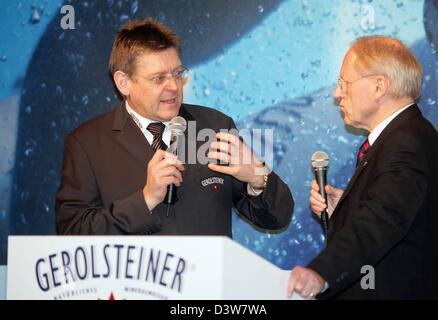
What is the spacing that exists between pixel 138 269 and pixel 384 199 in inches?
33.8

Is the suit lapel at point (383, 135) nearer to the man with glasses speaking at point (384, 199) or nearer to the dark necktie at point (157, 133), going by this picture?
the man with glasses speaking at point (384, 199)

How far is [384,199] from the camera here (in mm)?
2311

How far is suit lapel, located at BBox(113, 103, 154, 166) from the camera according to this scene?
288 centimetres

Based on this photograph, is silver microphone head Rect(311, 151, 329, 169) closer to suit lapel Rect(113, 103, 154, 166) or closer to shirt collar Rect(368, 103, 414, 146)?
shirt collar Rect(368, 103, 414, 146)

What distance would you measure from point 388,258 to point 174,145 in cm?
87

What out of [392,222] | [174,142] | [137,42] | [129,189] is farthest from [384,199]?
[137,42]

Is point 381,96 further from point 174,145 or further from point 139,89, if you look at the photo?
point 139,89

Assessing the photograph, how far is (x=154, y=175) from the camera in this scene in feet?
8.45

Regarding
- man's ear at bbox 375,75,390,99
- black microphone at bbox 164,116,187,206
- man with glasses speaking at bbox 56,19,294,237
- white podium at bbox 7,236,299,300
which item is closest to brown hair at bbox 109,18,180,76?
man with glasses speaking at bbox 56,19,294,237

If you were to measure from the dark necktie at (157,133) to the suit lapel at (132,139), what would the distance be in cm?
4

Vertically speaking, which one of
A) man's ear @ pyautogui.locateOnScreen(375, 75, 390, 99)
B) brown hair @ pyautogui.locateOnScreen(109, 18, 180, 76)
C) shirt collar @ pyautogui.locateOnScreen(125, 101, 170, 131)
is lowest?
shirt collar @ pyautogui.locateOnScreen(125, 101, 170, 131)

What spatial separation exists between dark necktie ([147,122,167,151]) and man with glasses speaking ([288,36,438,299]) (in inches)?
30.1
